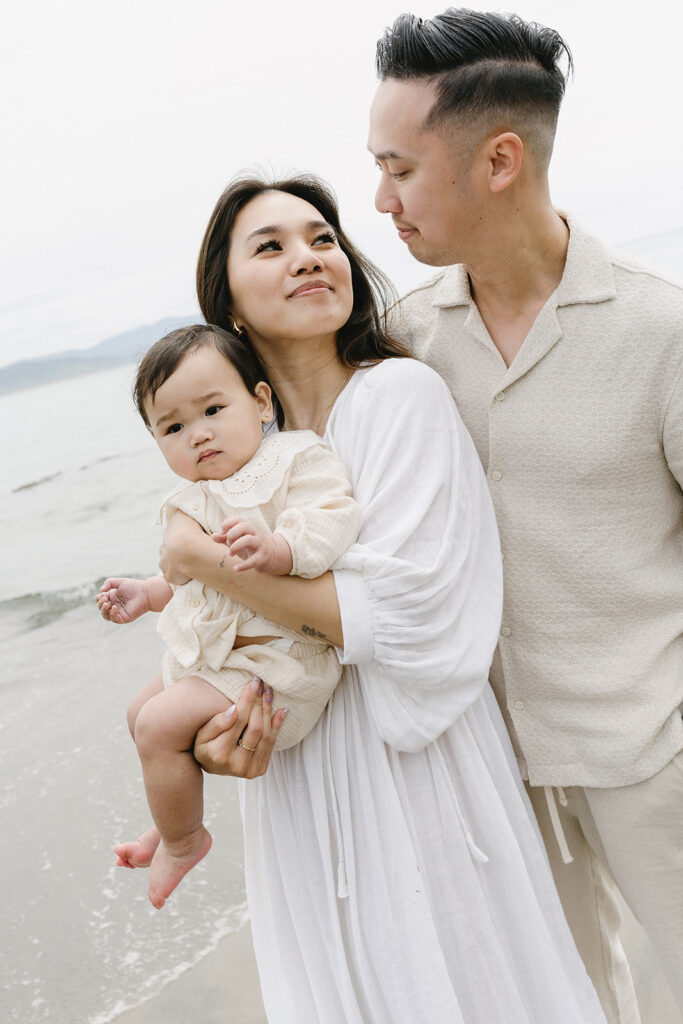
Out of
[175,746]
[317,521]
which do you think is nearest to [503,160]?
[317,521]

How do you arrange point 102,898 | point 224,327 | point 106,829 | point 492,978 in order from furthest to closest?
1. point 106,829
2. point 102,898
3. point 224,327
4. point 492,978

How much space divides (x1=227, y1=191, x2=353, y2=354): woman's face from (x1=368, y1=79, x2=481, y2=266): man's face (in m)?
0.20

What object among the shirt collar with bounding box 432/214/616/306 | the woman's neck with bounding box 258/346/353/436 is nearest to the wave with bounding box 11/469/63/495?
the woman's neck with bounding box 258/346/353/436

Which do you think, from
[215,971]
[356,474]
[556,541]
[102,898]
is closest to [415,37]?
[356,474]

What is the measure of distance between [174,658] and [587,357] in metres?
1.03

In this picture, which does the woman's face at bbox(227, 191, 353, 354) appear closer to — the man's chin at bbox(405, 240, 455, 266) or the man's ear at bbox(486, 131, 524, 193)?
the man's chin at bbox(405, 240, 455, 266)

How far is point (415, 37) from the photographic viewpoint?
2.07m

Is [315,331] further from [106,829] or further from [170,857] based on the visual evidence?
[106,829]

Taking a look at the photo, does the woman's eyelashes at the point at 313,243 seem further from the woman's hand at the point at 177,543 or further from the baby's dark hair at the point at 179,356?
the woman's hand at the point at 177,543

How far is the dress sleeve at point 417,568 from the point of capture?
187 cm

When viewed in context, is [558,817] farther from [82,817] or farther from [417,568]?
[82,817]

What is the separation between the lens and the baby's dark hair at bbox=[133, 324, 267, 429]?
2096 millimetres

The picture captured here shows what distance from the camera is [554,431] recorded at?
80.7 inches

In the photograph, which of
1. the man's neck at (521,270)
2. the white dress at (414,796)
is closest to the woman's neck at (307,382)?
the white dress at (414,796)
